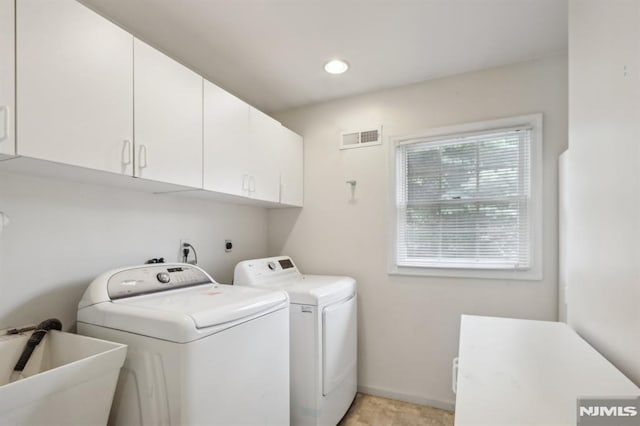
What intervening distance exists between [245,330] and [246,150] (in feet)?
4.19

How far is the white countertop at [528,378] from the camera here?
2.35ft

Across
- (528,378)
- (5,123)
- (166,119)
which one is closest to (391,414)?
(528,378)

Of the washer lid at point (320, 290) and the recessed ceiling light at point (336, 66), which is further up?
the recessed ceiling light at point (336, 66)

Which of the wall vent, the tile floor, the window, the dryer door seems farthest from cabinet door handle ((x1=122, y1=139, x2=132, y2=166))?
A: the tile floor

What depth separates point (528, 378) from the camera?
2.87ft

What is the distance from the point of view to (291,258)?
9.99ft

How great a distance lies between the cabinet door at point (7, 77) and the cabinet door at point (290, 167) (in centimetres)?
172

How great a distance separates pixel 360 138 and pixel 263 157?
2.94 ft

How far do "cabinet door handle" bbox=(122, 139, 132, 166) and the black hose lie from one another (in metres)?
0.77

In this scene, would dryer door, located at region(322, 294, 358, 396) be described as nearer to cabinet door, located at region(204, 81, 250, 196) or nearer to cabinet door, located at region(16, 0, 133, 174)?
cabinet door, located at region(204, 81, 250, 196)

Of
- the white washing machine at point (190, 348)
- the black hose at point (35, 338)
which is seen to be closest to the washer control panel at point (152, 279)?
the white washing machine at point (190, 348)

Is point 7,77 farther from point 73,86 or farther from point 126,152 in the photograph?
point 126,152

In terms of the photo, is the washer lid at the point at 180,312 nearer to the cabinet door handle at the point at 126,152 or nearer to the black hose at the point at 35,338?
the black hose at the point at 35,338

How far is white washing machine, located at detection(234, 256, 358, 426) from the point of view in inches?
79.0
